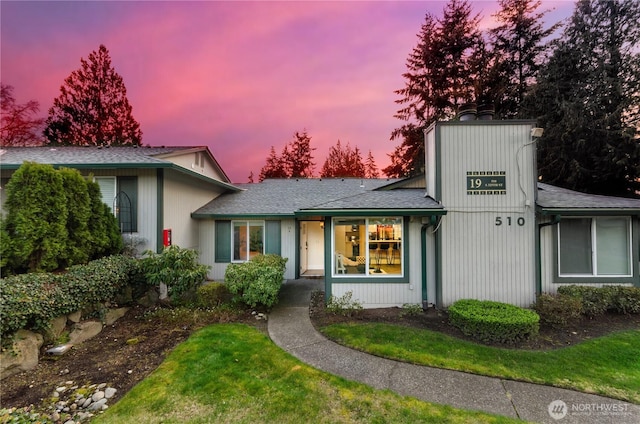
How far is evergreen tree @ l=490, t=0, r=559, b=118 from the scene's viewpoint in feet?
56.7

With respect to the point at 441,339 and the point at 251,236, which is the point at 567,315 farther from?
the point at 251,236

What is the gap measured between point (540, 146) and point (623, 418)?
611 inches

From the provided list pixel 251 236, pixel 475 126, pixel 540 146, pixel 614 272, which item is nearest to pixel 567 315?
pixel 614 272

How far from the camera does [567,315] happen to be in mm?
5777

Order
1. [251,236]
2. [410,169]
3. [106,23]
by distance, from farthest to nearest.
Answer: [410,169] < [251,236] < [106,23]

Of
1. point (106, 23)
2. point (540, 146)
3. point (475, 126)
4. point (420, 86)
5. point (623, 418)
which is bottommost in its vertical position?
point (623, 418)

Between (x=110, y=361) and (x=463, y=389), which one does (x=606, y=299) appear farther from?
(x=110, y=361)

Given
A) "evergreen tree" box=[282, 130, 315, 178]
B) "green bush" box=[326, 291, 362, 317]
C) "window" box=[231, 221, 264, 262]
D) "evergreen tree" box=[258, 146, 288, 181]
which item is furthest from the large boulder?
"evergreen tree" box=[282, 130, 315, 178]

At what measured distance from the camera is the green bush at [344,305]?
6.44 metres

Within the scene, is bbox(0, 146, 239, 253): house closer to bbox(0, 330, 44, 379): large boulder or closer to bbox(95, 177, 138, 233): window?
bbox(95, 177, 138, 233): window

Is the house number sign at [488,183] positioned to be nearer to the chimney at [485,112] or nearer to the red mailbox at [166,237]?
the chimney at [485,112]

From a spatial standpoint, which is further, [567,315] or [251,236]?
[251,236]

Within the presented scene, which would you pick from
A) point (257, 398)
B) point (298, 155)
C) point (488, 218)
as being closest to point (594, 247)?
point (488, 218)

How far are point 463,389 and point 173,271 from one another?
656 cm
